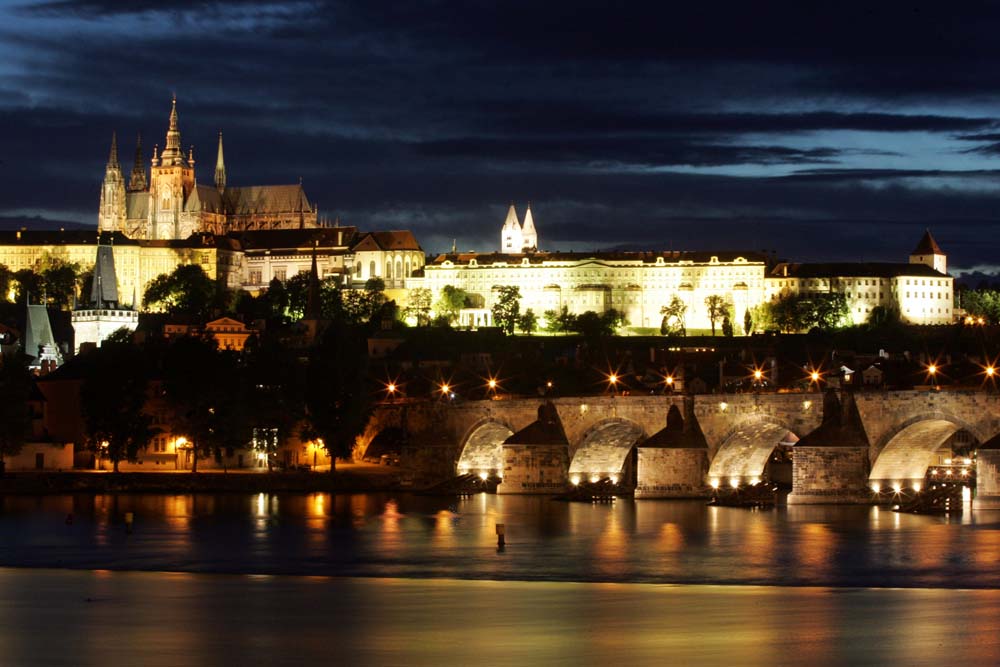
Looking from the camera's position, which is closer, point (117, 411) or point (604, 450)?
point (604, 450)

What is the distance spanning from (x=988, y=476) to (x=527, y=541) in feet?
41.8

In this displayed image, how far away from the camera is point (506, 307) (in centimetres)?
18500

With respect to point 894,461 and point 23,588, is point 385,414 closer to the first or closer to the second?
point 894,461

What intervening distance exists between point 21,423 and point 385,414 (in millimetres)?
14450

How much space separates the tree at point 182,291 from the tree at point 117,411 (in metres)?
103

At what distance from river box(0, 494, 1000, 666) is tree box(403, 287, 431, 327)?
11803 centimetres

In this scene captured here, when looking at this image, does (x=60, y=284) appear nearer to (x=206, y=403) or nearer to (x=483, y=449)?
(x=206, y=403)

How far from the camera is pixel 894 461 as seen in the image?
58.6 metres

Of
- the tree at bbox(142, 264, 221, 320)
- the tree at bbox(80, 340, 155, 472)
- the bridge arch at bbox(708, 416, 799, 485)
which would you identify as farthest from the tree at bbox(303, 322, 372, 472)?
the tree at bbox(142, 264, 221, 320)

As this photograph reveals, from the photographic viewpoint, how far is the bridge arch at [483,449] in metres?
72.4

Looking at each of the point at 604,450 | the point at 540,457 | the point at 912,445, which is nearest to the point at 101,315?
the point at 604,450

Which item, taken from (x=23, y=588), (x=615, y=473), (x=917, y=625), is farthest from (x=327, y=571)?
(x=615, y=473)

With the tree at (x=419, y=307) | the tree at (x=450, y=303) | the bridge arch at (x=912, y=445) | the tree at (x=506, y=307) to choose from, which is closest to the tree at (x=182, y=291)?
the tree at (x=419, y=307)

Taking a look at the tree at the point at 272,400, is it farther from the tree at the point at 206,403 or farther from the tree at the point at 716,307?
the tree at the point at 716,307
